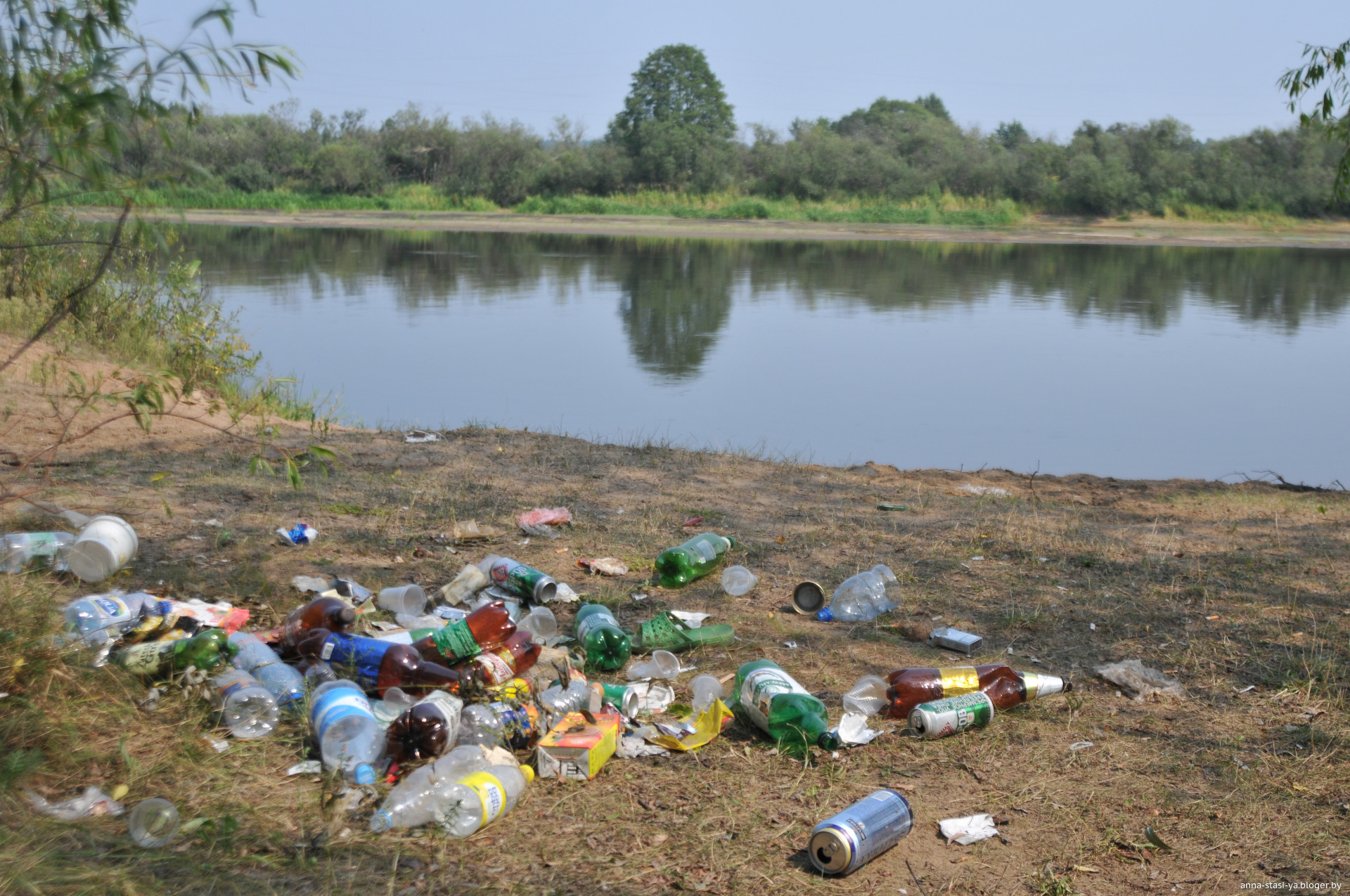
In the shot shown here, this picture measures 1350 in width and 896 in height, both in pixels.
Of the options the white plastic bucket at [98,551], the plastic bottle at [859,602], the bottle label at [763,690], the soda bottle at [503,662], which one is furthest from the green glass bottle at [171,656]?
the plastic bottle at [859,602]

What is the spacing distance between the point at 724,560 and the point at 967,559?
1178mm

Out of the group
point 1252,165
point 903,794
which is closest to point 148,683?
point 903,794

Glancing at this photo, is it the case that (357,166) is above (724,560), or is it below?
above

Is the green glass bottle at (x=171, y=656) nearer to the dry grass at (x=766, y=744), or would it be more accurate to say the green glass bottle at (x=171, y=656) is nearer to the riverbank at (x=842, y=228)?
the dry grass at (x=766, y=744)

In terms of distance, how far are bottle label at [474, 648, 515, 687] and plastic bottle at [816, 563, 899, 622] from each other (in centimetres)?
139

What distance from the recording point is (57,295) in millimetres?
8312

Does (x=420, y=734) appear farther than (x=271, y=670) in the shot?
No

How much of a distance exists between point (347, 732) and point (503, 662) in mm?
541

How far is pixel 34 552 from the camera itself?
140 inches

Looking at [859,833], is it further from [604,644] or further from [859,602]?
[859,602]

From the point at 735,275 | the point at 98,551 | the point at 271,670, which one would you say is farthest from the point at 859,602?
the point at 735,275

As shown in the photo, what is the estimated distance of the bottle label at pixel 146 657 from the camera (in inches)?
→ 111

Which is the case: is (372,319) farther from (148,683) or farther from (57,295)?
(148,683)

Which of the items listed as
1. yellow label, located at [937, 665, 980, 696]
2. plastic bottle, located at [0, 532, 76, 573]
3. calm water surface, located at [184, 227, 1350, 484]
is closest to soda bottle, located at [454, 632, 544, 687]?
yellow label, located at [937, 665, 980, 696]
